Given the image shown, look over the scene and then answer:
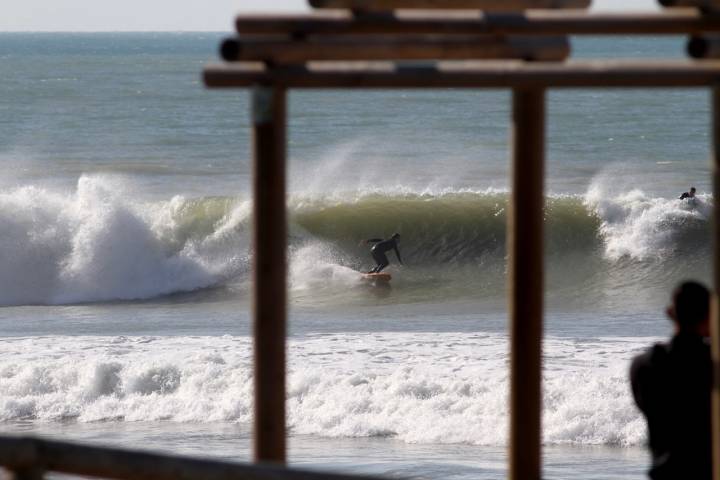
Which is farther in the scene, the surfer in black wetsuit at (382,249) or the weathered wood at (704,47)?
the surfer in black wetsuit at (382,249)

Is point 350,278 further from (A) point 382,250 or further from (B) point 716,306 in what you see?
(B) point 716,306

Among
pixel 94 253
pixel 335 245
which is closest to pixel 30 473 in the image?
pixel 94 253

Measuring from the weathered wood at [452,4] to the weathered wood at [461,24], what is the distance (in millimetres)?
31

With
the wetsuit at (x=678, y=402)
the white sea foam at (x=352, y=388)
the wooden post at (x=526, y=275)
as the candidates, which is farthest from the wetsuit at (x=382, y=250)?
the wetsuit at (x=678, y=402)

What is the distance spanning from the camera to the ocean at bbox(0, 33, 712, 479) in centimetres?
1031

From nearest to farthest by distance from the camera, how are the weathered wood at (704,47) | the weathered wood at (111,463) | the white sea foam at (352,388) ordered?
1. the weathered wood at (111,463)
2. the weathered wood at (704,47)
3. the white sea foam at (352,388)

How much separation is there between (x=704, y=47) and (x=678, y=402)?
3.35 feet

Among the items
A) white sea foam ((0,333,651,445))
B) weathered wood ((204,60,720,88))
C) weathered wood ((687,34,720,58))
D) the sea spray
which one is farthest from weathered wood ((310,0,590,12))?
the sea spray

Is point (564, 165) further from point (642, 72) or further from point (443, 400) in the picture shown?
point (642, 72)

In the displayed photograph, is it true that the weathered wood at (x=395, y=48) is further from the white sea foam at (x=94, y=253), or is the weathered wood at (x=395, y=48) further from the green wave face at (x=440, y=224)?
the green wave face at (x=440, y=224)

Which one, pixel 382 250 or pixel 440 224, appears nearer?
pixel 382 250

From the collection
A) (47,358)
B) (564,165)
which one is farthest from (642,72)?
(564,165)

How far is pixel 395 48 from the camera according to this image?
380cm

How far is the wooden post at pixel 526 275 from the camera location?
391 cm
